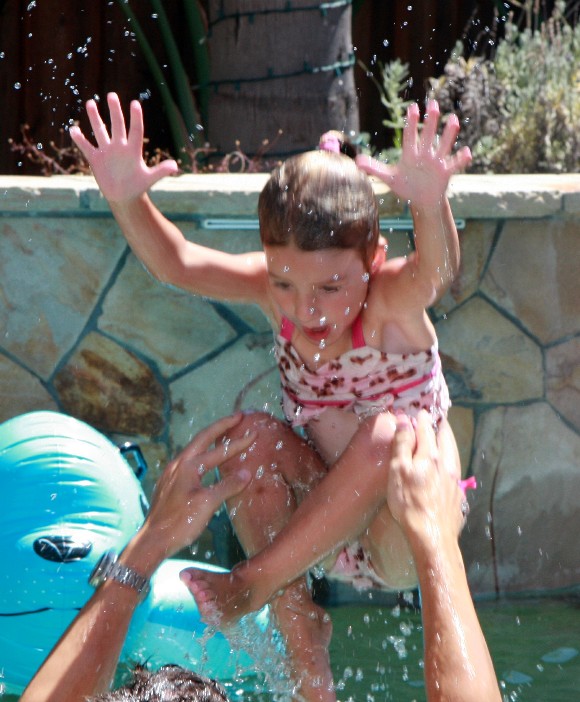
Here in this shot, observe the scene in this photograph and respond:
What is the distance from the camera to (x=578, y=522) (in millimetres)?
4414

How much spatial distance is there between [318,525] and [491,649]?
1.27 meters

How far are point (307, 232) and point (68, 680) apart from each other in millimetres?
1209

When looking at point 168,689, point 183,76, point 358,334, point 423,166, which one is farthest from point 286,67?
point 168,689

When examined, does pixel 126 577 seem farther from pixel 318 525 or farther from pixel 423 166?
pixel 423 166

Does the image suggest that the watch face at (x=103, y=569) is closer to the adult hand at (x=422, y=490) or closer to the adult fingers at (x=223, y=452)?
the adult fingers at (x=223, y=452)

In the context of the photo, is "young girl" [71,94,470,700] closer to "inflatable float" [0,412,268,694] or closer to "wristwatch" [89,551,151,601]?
"wristwatch" [89,551,151,601]

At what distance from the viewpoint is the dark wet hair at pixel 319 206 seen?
2.94m

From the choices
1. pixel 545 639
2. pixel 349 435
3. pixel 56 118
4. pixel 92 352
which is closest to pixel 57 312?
pixel 92 352

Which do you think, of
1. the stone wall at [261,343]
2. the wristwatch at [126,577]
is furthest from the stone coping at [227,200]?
the wristwatch at [126,577]

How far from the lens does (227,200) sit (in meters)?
4.11

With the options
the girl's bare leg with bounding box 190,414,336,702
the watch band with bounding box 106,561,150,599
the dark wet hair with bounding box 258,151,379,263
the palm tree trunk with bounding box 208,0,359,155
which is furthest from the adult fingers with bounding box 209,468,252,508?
the palm tree trunk with bounding box 208,0,359,155

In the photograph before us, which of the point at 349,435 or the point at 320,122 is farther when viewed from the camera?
the point at 320,122

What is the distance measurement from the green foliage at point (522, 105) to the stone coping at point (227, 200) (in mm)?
892

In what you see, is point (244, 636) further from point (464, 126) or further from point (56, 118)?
point (56, 118)
